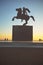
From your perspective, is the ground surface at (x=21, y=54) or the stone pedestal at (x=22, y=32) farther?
the stone pedestal at (x=22, y=32)

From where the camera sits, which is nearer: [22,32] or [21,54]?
[21,54]

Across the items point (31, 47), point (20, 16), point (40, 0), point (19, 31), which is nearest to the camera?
point (31, 47)

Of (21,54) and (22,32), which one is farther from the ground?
(22,32)

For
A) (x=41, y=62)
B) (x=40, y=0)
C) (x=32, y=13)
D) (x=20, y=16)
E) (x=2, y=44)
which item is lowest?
(x=41, y=62)

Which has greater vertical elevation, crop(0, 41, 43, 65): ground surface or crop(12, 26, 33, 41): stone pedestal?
crop(12, 26, 33, 41): stone pedestal

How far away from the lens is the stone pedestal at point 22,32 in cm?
109

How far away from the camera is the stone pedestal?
1089mm

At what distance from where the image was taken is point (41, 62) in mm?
979

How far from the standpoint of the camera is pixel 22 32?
42.9 inches

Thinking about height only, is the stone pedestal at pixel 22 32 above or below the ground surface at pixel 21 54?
above

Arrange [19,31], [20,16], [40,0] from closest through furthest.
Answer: [19,31], [20,16], [40,0]

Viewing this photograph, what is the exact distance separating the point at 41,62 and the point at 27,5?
4.21ft

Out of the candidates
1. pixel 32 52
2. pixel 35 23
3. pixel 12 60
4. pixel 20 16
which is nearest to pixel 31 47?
pixel 32 52

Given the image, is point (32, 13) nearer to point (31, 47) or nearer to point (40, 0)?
point (40, 0)
